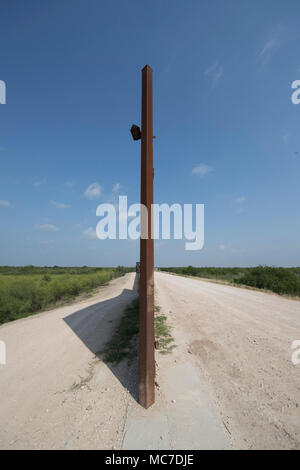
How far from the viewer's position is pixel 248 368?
3.69 m

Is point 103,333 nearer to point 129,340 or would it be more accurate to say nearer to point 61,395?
point 129,340

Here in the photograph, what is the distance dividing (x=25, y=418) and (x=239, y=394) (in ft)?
11.5

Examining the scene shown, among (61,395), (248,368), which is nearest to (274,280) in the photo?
(248,368)

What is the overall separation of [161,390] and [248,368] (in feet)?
6.61

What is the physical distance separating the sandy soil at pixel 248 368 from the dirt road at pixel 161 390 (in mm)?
16

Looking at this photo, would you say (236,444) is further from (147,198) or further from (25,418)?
(147,198)

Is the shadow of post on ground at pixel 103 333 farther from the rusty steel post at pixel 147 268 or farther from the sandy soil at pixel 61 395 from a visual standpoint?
the rusty steel post at pixel 147 268

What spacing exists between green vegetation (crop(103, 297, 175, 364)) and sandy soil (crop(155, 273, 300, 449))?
0.31 meters

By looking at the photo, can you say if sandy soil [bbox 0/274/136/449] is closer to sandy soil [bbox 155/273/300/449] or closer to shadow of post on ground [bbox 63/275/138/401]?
shadow of post on ground [bbox 63/275/138/401]

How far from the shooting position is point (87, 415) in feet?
8.57

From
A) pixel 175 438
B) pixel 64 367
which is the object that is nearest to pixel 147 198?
pixel 175 438

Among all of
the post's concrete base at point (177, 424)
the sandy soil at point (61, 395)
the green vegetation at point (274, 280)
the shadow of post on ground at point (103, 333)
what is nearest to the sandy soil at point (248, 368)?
the post's concrete base at point (177, 424)

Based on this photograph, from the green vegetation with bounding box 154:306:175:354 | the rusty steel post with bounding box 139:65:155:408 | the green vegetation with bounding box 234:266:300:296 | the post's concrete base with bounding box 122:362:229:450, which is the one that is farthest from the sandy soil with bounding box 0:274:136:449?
the green vegetation with bounding box 234:266:300:296

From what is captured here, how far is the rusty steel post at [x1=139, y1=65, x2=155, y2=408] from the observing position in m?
2.86
